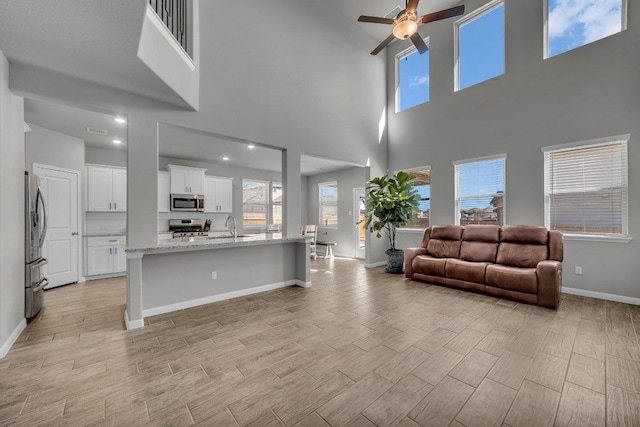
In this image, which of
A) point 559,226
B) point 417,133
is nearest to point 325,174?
point 417,133

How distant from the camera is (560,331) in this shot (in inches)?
111

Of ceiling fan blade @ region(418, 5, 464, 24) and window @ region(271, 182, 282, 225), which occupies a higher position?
ceiling fan blade @ region(418, 5, 464, 24)

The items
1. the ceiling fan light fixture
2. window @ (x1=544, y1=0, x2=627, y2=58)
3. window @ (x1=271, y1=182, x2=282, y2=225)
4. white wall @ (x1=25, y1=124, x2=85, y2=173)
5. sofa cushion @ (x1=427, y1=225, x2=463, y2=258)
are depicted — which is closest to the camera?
the ceiling fan light fixture

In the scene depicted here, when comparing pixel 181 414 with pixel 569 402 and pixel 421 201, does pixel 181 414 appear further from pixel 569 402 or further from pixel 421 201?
pixel 421 201

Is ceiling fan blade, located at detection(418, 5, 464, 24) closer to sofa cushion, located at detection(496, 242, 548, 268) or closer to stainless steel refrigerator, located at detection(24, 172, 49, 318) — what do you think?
sofa cushion, located at detection(496, 242, 548, 268)

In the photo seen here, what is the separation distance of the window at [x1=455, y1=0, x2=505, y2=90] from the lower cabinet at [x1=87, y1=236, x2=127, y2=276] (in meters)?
7.79

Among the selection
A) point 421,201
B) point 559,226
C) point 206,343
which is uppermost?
point 421,201

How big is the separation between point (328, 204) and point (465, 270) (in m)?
5.34

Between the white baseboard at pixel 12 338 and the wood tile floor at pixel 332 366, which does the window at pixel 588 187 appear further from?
the white baseboard at pixel 12 338

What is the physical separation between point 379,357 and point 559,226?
4.05 metres

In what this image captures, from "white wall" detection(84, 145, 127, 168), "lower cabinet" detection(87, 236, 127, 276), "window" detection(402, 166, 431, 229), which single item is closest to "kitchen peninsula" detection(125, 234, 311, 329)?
"lower cabinet" detection(87, 236, 127, 276)

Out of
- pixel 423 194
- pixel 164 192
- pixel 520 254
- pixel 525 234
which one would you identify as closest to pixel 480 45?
pixel 423 194

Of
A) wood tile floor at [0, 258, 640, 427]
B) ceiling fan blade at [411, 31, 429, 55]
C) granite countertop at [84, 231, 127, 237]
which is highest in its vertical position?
ceiling fan blade at [411, 31, 429, 55]

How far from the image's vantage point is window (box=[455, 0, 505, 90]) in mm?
5027
